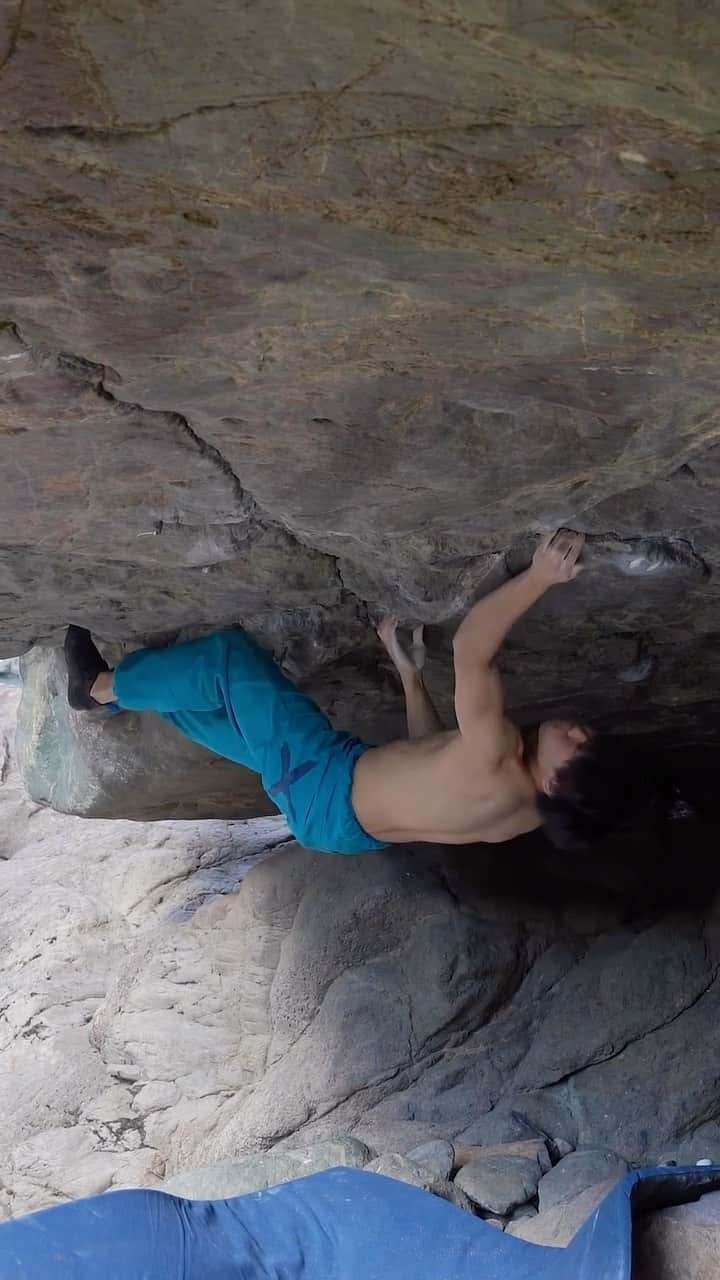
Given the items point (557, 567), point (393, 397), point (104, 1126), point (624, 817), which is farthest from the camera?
point (104, 1126)

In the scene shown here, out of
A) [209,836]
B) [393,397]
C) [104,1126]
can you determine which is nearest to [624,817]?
Answer: [393,397]

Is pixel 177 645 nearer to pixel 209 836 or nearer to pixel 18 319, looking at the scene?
pixel 18 319

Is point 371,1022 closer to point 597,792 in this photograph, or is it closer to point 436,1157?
point 436,1157

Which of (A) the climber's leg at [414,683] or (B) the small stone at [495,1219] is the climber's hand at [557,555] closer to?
(A) the climber's leg at [414,683]

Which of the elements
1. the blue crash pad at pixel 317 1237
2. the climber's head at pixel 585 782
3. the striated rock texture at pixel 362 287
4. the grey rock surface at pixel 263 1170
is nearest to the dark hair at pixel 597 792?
the climber's head at pixel 585 782

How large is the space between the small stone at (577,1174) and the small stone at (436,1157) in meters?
0.30

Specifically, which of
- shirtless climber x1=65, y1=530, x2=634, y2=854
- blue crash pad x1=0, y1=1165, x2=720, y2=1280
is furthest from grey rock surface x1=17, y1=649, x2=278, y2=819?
→ blue crash pad x1=0, y1=1165, x2=720, y2=1280

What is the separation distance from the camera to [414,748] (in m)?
3.01

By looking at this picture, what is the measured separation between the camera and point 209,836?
19.1 ft

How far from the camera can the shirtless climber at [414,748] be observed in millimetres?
2646

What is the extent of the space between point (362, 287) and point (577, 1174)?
114 inches

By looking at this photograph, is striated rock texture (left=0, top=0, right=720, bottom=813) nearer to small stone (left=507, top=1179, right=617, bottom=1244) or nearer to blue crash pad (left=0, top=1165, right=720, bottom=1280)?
blue crash pad (left=0, top=1165, right=720, bottom=1280)

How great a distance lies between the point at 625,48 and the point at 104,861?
5.25 metres

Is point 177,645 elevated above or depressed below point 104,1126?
above
